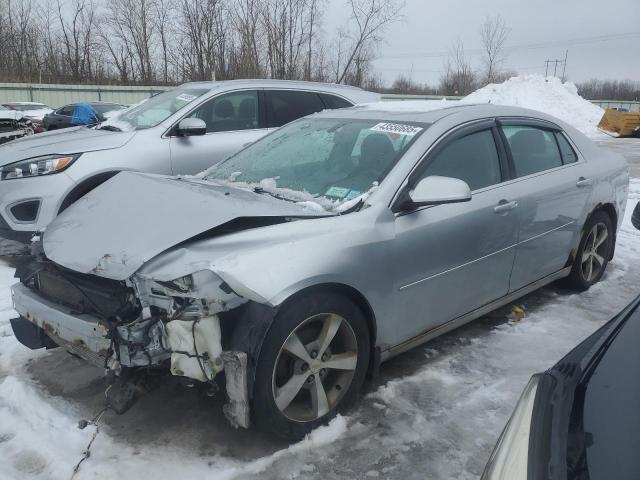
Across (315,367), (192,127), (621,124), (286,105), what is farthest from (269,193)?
(621,124)

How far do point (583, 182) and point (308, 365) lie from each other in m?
2.99

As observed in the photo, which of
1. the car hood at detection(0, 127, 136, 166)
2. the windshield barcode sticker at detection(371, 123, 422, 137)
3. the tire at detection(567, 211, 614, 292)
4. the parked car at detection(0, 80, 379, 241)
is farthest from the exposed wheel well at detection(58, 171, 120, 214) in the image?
the tire at detection(567, 211, 614, 292)

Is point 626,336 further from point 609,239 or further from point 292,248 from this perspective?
point 609,239

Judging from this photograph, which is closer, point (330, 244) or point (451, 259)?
point (330, 244)

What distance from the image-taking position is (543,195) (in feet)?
13.2

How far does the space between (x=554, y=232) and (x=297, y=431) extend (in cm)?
262

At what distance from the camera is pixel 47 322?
2.79 m

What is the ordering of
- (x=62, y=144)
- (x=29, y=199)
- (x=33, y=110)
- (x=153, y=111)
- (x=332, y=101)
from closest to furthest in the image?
(x=29, y=199)
(x=62, y=144)
(x=153, y=111)
(x=332, y=101)
(x=33, y=110)

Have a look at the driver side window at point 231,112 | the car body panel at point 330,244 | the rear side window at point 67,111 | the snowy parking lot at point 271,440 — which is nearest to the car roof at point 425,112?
the car body panel at point 330,244

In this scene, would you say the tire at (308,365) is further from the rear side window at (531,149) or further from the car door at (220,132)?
the car door at (220,132)

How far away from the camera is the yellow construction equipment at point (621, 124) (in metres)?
24.8

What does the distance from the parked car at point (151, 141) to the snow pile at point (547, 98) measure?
22237 millimetres

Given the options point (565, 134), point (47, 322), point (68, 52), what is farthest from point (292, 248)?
point (68, 52)

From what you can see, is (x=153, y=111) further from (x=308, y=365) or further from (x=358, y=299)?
(x=308, y=365)
